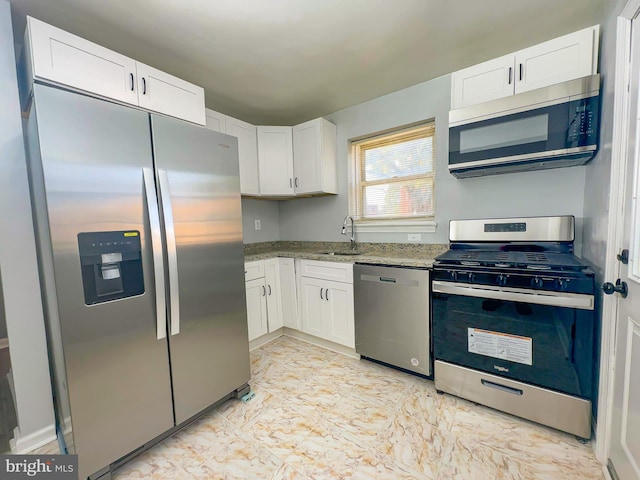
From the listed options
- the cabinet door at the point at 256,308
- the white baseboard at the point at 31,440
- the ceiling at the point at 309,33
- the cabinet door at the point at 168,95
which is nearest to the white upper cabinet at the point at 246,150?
the ceiling at the point at 309,33

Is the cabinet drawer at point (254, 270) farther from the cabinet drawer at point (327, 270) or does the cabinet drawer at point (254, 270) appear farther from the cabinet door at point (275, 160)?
the cabinet door at point (275, 160)

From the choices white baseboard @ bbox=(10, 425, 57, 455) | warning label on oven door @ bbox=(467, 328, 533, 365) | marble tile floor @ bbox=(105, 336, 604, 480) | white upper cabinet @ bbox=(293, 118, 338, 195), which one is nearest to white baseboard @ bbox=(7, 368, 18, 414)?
white baseboard @ bbox=(10, 425, 57, 455)

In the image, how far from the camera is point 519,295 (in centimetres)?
152

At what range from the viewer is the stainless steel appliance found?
1405 mm

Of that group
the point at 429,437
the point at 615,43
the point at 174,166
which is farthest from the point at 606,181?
the point at 174,166

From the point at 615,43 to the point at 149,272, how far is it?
2.55 meters

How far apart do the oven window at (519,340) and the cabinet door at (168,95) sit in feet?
6.92

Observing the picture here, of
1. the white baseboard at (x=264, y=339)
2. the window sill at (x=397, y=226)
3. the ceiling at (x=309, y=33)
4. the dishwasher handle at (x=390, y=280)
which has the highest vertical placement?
the ceiling at (x=309, y=33)

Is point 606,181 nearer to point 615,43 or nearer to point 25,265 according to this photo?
point 615,43

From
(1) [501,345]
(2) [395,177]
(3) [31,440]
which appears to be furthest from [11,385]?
(2) [395,177]

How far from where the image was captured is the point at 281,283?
281 centimetres

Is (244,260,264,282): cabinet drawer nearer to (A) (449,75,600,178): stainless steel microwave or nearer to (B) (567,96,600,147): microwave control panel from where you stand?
(A) (449,75,600,178): stainless steel microwave

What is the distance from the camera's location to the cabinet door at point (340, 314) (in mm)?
2340

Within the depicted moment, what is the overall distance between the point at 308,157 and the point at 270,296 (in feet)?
4.99
